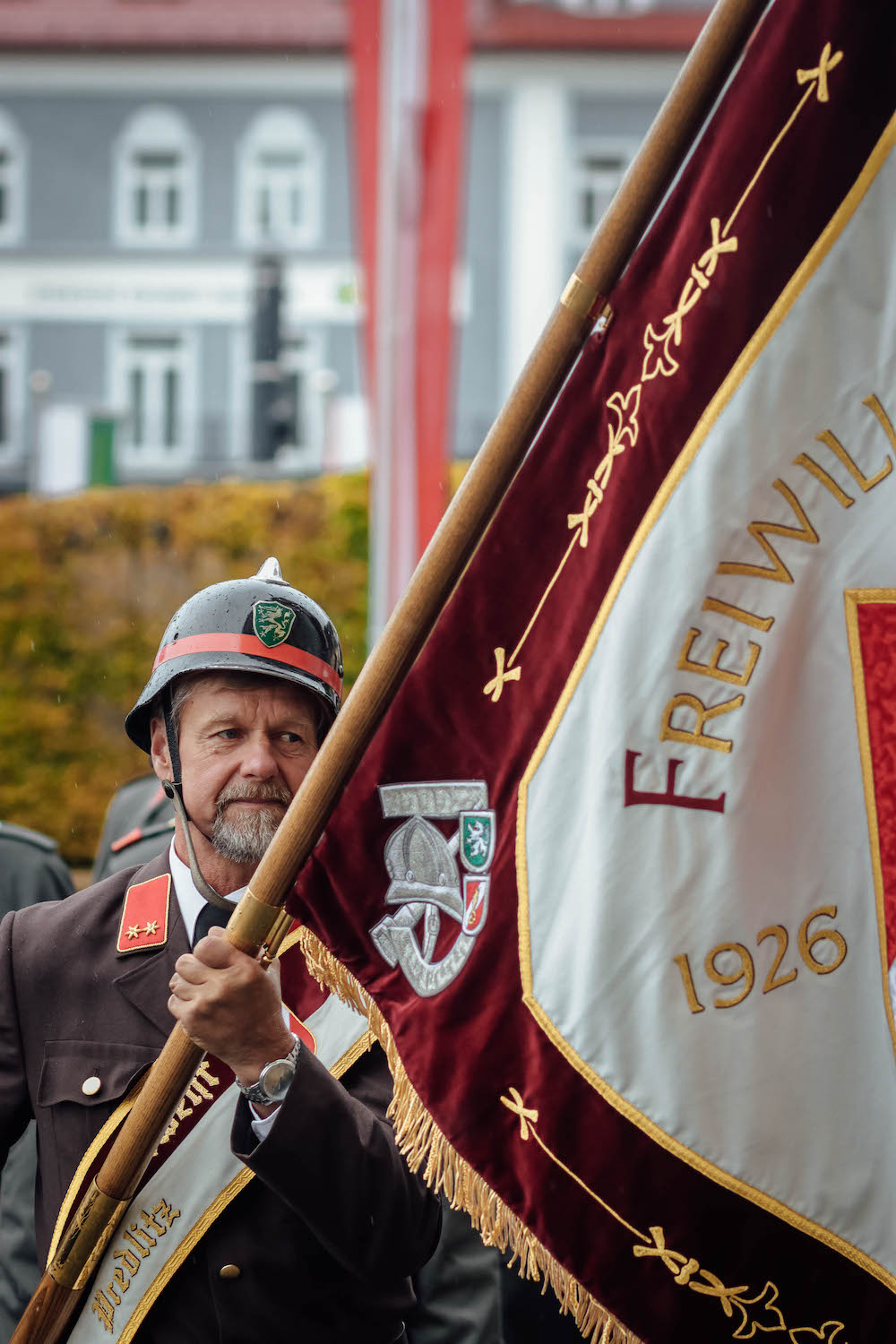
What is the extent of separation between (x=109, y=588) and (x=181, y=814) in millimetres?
12101

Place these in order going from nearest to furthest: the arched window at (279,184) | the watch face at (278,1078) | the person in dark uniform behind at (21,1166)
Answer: the watch face at (278,1078)
the person in dark uniform behind at (21,1166)
the arched window at (279,184)

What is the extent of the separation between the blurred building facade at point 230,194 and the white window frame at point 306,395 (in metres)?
0.05

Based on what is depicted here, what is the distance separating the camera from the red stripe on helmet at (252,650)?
298 centimetres

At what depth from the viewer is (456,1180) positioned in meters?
2.37

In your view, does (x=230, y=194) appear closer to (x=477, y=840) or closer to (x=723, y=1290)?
(x=477, y=840)

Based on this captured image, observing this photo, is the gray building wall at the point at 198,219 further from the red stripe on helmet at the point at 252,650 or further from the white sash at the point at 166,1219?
the white sash at the point at 166,1219

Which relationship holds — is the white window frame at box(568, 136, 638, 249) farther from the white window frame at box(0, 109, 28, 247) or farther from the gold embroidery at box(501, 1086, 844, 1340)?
the gold embroidery at box(501, 1086, 844, 1340)

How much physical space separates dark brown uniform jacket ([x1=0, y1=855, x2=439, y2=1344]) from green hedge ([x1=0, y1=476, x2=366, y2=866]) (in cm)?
1131

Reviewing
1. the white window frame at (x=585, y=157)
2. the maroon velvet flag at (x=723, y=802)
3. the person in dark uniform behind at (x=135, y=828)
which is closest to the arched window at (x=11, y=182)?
the white window frame at (x=585, y=157)

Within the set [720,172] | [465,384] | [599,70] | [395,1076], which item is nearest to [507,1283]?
[395,1076]

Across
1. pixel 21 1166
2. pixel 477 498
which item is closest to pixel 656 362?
pixel 477 498

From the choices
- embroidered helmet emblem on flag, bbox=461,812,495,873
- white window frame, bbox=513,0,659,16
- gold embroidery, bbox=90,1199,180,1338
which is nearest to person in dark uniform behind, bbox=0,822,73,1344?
gold embroidery, bbox=90,1199,180,1338

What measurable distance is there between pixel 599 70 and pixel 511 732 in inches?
1317

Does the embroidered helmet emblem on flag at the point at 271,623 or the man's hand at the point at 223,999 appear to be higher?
the embroidered helmet emblem on flag at the point at 271,623
